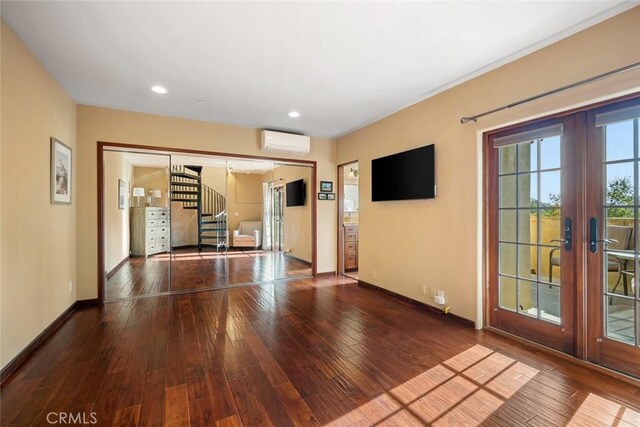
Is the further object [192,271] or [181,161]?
[192,271]

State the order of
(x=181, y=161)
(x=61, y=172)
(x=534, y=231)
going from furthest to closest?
1. (x=181, y=161)
2. (x=61, y=172)
3. (x=534, y=231)

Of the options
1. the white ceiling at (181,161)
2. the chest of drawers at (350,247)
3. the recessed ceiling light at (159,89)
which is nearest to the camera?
the recessed ceiling light at (159,89)

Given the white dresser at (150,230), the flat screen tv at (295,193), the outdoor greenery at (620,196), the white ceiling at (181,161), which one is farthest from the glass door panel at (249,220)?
the outdoor greenery at (620,196)

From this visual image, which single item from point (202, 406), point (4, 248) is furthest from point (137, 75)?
point (202, 406)

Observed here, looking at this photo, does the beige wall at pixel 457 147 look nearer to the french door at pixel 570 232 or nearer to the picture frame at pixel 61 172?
the french door at pixel 570 232

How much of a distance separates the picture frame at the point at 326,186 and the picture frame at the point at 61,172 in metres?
3.85

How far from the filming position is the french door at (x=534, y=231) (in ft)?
8.07

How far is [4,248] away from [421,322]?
3.94 metres

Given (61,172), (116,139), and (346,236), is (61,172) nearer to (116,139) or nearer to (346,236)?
(116,139)

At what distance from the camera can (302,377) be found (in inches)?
85.4

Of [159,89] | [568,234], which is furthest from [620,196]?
[159,89]

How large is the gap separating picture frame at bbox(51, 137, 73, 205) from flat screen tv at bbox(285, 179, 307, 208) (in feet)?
12.3

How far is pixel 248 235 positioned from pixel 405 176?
170 inches

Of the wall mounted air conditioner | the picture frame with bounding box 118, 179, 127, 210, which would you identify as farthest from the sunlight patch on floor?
the picture frame with bounding box 118, 179, 127, 210
